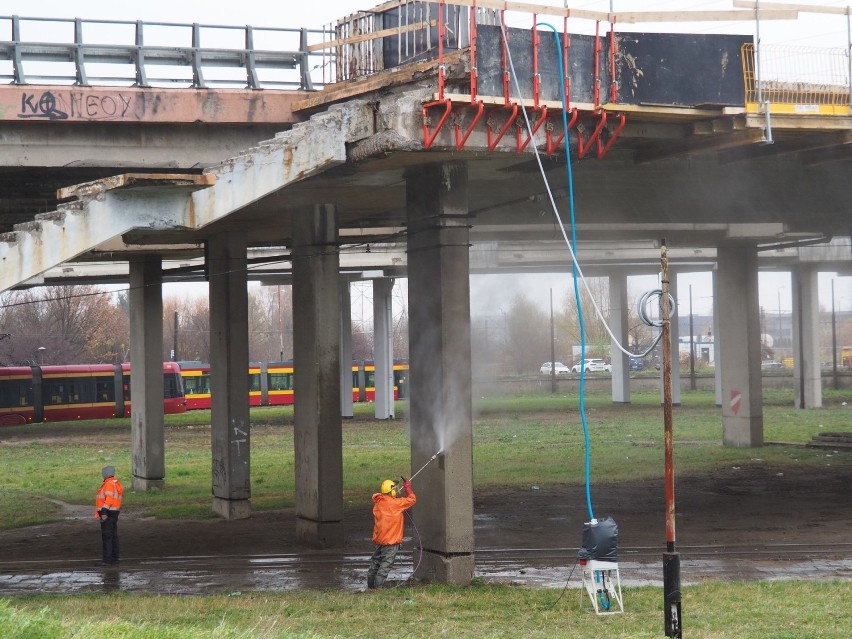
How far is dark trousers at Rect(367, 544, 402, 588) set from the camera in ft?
53.4

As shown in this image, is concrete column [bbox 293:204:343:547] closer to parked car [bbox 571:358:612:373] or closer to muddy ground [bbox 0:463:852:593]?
muddy ground [bbox 0:463:852:593]

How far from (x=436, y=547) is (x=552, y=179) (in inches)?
314

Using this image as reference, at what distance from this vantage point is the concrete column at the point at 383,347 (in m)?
54.9

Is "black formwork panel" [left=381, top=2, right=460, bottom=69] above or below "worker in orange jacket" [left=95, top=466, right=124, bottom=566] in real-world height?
above

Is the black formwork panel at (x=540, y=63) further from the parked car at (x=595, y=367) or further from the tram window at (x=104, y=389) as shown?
the parked car at (x=595, y=367)

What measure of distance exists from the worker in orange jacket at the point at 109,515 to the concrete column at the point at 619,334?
141ft

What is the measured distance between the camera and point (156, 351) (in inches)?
1193

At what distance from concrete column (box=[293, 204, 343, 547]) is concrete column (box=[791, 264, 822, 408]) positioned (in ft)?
133

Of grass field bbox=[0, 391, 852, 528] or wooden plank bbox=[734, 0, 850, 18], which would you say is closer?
wooden plank bbox=[734, 0, 850, 18]

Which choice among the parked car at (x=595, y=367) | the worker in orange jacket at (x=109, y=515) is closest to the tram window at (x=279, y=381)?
the parked car at (x=595, y=367)

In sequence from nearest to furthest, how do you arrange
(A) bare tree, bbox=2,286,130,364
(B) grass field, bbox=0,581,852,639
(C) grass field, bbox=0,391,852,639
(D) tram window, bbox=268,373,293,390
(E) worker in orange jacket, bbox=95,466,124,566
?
(B) grass field, bbox=0,581,852,639, (C) grass field, bbox=0,391,852,639, (E) worker in orange jacket, bbox=95,466,124,566, (D) tram window, bbox=268,373,293,390, (A) bare tree, bbox=2,286,130,364

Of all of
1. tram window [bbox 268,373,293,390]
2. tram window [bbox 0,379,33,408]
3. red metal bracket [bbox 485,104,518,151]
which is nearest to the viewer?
red metal bracket [bbox 485,104,518,151]

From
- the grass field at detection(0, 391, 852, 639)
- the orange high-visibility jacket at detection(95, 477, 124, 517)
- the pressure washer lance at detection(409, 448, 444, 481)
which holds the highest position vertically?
the pressure washer lance at detection(409, 448, 444, 481)

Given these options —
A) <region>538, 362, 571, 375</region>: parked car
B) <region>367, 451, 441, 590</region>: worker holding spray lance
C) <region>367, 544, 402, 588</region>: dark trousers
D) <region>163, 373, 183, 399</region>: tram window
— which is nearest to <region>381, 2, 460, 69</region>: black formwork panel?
<region>367, 451, 441, 590</region>: worker holding spray lance
